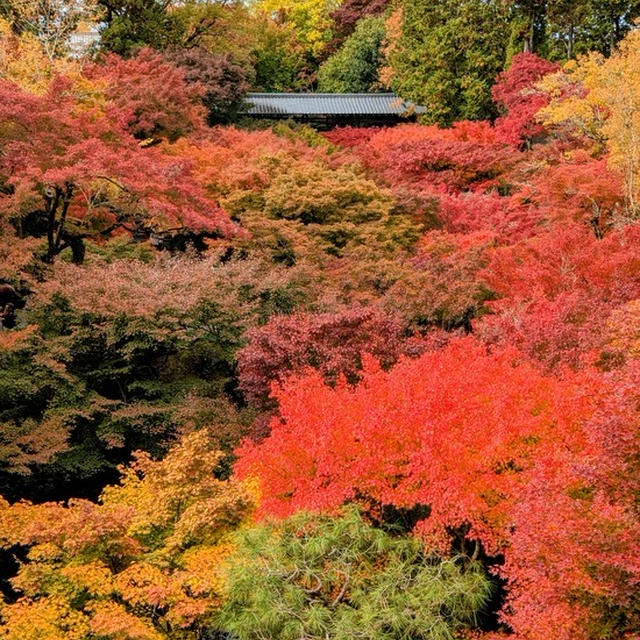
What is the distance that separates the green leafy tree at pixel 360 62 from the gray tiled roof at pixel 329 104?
3991mm

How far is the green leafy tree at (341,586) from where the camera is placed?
26.5 feet

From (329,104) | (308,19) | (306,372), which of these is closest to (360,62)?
(329,104)

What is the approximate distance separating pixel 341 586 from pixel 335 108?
95.3 ft

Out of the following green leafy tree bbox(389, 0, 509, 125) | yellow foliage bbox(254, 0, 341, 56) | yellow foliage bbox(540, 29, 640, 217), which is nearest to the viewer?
yellow foliage bbox(540, 29, 640, 217)

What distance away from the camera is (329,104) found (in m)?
34.6

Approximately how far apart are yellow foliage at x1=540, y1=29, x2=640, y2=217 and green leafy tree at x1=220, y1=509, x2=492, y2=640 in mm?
11498

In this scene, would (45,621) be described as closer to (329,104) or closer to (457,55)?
(457,55)

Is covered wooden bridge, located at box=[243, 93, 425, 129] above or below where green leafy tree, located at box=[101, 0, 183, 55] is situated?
below

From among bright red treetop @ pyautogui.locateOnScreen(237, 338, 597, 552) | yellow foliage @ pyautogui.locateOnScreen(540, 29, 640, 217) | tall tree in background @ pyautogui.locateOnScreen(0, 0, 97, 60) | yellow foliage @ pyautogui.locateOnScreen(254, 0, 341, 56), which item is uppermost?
yellow foliage @ pyautogui.locateOnScreen(254, 0, 341, 56)

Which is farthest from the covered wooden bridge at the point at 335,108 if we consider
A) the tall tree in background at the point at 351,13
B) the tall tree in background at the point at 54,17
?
the tall tree in background at the point at 54,17

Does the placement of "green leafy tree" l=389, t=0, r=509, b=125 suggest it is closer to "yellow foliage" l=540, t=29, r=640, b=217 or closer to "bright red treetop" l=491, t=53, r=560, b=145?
"bright red treetop" l=491, t=53, r=560, b=145

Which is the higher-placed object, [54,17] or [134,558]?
[54,17]

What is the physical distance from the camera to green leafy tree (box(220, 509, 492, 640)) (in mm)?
8062

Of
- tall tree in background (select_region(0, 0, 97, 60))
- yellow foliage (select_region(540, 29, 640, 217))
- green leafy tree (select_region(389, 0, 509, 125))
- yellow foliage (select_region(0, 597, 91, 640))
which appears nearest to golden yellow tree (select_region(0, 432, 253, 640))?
yellow foliage (select_region(0, 597, 91, 640))
